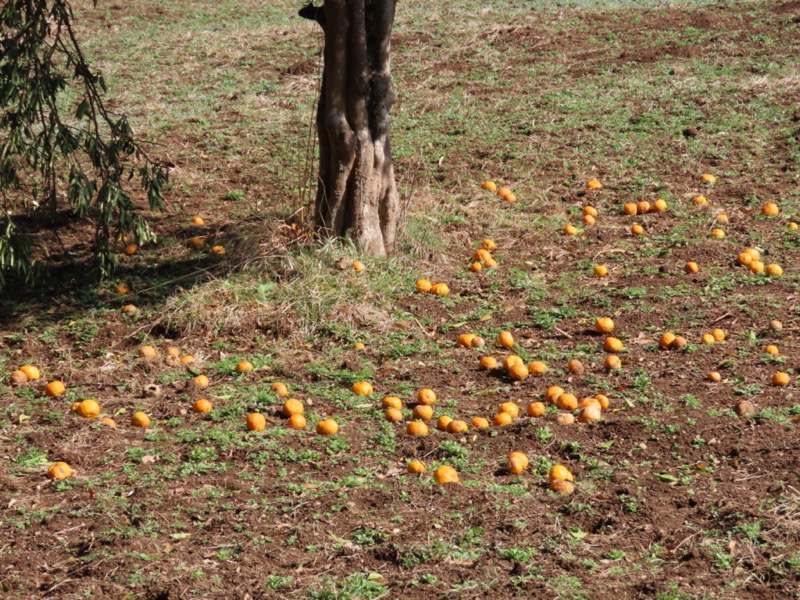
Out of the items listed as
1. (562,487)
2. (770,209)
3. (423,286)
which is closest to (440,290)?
(423,286)

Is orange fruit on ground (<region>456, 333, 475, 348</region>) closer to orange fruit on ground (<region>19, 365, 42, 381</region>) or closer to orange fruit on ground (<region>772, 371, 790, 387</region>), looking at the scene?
orange fruit on ground (<region>772, 371, 790, 387</region>)

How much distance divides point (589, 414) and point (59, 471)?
9.58ft

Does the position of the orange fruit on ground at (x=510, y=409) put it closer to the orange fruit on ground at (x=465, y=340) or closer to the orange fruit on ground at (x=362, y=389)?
the orange fruit on ground at (x=362, y=389)

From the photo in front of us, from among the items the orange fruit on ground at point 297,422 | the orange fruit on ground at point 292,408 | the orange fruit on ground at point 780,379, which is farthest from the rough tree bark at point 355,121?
the orange fruit on ground at point 780,379

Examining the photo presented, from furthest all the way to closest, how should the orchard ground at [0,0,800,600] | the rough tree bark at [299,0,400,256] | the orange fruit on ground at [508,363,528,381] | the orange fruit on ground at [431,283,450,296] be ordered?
the orange fruit on ground at [431,283,450,296], the rough tree bark at [299,0,400,256], the orange fruit on ground at [508,363,528,381], the orchard ground at [0,0,800,600]

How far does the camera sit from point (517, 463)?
17.0ft

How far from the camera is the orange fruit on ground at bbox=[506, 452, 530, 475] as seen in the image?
17.0 ft

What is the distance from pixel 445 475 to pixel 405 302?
2525 mm

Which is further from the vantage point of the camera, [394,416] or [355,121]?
[355,121]

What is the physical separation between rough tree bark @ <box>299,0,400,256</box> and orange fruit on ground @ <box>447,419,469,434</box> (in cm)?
251

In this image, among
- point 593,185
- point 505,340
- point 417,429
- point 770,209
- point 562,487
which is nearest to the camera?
point 562,487

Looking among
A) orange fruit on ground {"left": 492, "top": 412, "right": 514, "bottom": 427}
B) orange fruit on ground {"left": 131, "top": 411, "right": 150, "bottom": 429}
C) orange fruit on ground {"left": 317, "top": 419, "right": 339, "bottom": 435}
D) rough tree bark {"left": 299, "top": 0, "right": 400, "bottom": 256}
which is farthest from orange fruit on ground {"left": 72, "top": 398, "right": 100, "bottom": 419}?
rough tree bark {"left": 299, "top": 0, "right": 400, "bottom": 256}

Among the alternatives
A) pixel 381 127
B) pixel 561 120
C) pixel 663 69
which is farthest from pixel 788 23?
pixel 381 127

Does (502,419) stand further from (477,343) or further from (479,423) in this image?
(477,343)
